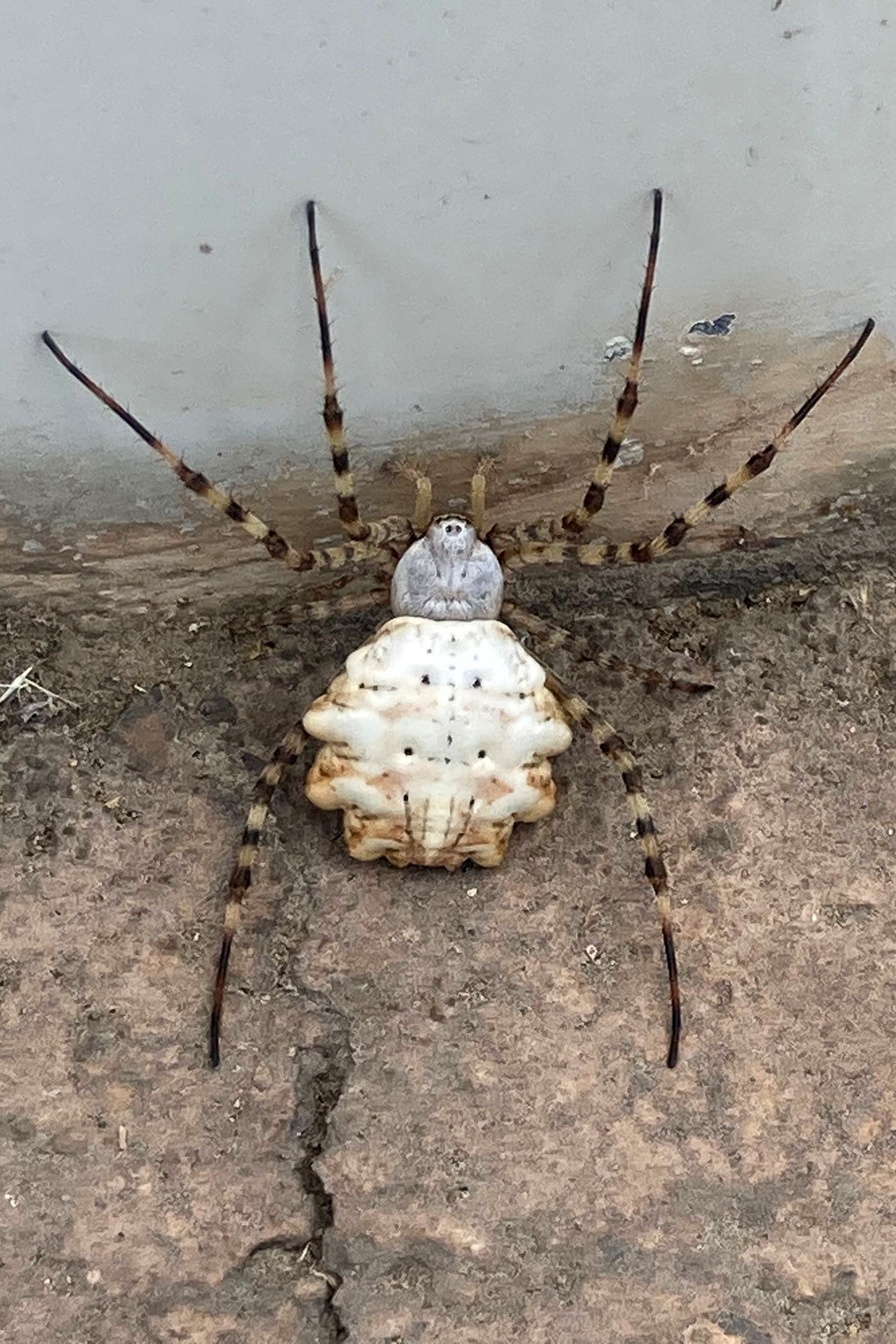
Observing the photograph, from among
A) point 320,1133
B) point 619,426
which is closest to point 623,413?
point 619,426

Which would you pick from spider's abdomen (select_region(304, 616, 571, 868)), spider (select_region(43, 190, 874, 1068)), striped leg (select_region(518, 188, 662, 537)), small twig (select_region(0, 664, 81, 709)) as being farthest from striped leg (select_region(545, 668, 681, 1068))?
small twig (select_region(0, 664, 81, 709))

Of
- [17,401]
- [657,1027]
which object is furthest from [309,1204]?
[17,401]

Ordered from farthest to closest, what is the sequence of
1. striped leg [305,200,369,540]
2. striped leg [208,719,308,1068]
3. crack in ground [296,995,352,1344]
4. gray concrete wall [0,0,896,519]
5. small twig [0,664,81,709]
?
small twig [0,664,81,709] → striped leg [208,719,308,1068] → crack in ground [296,995,352,1344] → striped leg [305,200,369,540] → gray concrete wall [0,0,896,519]

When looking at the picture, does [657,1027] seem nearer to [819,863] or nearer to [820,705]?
[819,863]

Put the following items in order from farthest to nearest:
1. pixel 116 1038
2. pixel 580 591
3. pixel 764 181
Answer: pixel 580 591 < pixel 116 1038 < pixel 764 181

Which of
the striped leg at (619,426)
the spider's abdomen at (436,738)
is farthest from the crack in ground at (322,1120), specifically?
the striped leg at (619,426)

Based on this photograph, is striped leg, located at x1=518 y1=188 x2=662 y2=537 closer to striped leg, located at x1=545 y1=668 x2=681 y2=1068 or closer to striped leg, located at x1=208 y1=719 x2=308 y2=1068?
striped leg, located at x1=545 y1=668 x2=681 y2=1068

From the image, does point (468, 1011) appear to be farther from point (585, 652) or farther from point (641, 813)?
point (585, 652)

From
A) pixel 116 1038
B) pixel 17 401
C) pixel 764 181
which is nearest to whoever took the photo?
pixel 764 181
